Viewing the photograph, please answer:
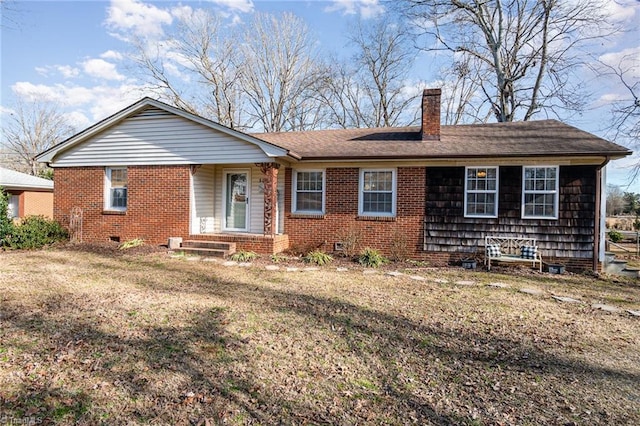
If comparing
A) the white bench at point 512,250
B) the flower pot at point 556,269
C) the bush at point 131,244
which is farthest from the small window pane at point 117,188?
the flower pot at point 556,269

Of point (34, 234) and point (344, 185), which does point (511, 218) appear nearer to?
point (344, 185)

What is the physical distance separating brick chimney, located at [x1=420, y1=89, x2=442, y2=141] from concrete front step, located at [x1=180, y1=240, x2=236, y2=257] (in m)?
7.11

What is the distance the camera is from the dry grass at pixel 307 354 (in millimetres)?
2943

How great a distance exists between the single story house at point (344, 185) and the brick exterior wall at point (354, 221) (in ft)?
0.10

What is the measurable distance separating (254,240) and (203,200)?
104 inches

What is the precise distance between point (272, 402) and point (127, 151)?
11.2 metres

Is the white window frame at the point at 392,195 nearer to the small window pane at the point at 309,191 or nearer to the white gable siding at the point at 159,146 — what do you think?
the small window pane at the point at 309,191

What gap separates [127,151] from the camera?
1171 centimetres

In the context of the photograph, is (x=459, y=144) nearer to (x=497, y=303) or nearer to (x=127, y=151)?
(x=497, y=303)

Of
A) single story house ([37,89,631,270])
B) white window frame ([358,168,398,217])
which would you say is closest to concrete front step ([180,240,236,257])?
single story house ([37,89,631,270])

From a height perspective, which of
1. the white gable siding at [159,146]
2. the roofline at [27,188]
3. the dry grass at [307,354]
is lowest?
the dry grass at [307,354]

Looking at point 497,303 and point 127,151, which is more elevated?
point 127,151

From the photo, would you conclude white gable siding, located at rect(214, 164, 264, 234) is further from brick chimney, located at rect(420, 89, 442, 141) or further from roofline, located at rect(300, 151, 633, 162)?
brick chimney, located at rect(420, 89, 442, 141)

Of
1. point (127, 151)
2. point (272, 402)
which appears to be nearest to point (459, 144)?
point (272, 402)
